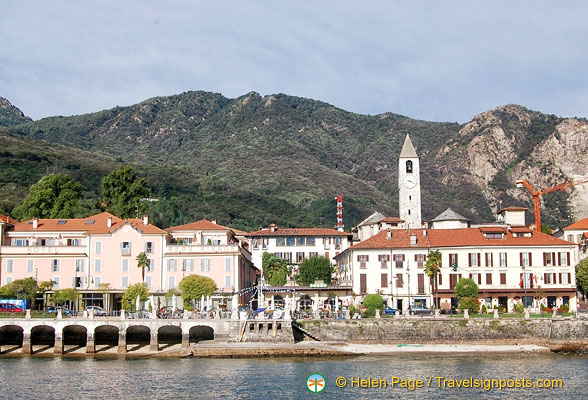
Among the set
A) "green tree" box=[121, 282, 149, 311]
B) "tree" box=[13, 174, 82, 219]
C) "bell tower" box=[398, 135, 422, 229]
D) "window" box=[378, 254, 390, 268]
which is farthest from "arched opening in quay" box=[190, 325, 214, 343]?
"bell tower" box=[398, 135, 422, 229]

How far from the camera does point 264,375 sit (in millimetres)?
51750

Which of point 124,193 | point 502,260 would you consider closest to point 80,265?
point 124,193

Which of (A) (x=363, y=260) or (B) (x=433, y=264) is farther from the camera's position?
(A) (x=363, y=260)

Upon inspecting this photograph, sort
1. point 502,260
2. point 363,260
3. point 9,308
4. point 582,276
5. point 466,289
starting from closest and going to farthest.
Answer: point 9,308 < point 466,289 < point 502,260 < point 363,260 < point 582,276

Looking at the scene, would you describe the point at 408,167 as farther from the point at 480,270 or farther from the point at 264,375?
the point at 264,375

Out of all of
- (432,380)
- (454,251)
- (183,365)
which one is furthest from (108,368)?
(454,251)

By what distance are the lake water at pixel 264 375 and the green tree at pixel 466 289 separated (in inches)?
595

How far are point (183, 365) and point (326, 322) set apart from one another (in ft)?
50.5

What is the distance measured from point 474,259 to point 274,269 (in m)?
25.5

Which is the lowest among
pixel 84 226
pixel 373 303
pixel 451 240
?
pixel 373 303

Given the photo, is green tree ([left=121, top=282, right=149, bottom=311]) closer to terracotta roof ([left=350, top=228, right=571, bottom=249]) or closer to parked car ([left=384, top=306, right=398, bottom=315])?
parked car ([left=384, top=306, right=398, bottom=315])

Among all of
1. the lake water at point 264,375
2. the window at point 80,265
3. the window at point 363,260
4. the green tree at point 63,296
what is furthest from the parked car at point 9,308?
the window at point 363,260

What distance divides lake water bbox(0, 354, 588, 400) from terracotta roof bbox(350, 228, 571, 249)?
21870mm

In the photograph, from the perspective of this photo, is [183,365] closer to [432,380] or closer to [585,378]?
[432,380]
